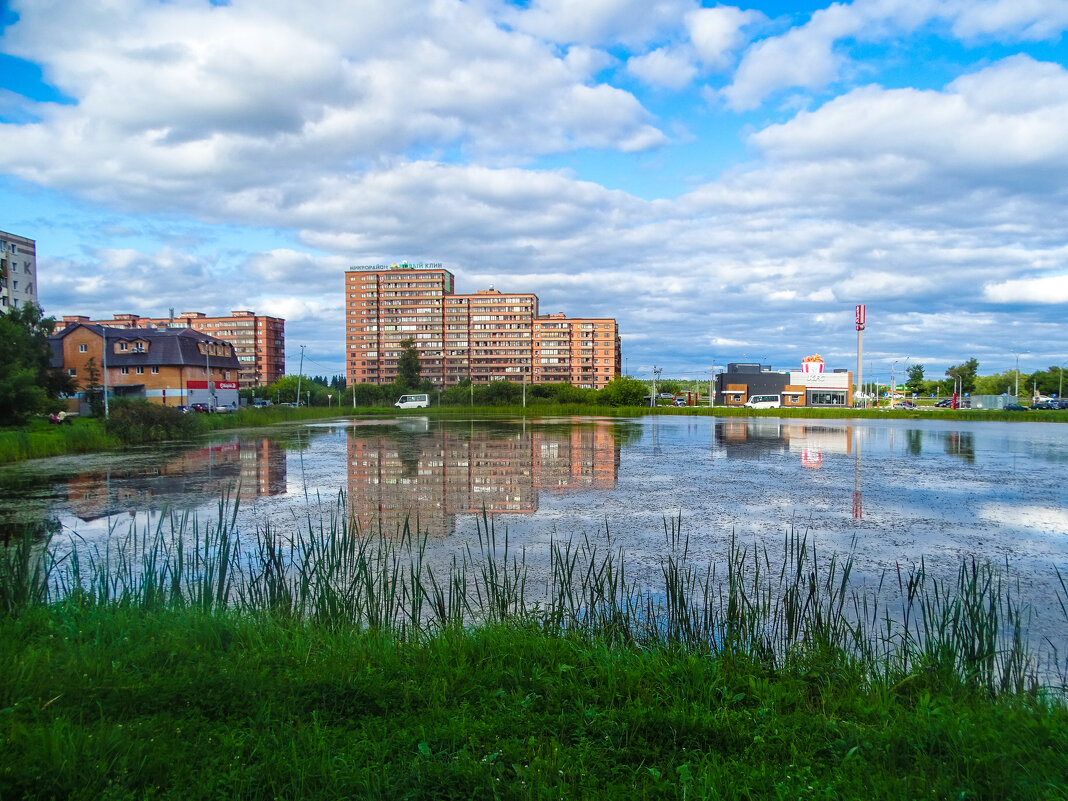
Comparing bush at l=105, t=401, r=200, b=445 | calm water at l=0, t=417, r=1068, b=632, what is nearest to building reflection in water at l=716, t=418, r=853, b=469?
calm water at l=0, t=417, r=1068, b=632

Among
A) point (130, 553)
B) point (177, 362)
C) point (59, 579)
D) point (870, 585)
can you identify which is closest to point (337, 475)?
point (130, 553)

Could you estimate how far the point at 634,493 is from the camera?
12906mm

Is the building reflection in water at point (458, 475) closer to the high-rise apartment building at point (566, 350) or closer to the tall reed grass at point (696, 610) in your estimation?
the tall reed grass at point (696, 610)

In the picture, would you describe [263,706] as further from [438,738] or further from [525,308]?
[525,308]

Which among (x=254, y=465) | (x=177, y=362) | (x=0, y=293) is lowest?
(x=254, y=465)

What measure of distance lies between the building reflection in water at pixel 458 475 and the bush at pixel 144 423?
8191 millimetres

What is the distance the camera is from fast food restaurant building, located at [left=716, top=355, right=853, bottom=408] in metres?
88.1

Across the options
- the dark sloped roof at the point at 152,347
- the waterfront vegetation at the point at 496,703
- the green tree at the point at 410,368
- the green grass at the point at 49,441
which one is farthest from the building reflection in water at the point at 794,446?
the green tree at the point at 410,368

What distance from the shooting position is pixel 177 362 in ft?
177

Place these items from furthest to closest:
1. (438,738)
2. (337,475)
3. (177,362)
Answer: (177,362) → (337,475) → (438,738)

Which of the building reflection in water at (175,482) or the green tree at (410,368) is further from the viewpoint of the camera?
the green tree at (410,368)

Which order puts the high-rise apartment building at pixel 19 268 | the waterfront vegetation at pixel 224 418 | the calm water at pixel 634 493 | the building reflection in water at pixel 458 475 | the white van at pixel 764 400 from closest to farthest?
1. the calm water at pixel 634 493
2. the building reflection in water at pixel 458 475
3. the waterfront vegetation at pixel 224 418
4. the high-rise apartment building at pixel 19 268
5. the white van at pixel 764 400

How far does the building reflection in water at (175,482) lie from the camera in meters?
11.5

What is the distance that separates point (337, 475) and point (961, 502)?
1309 centimetres
